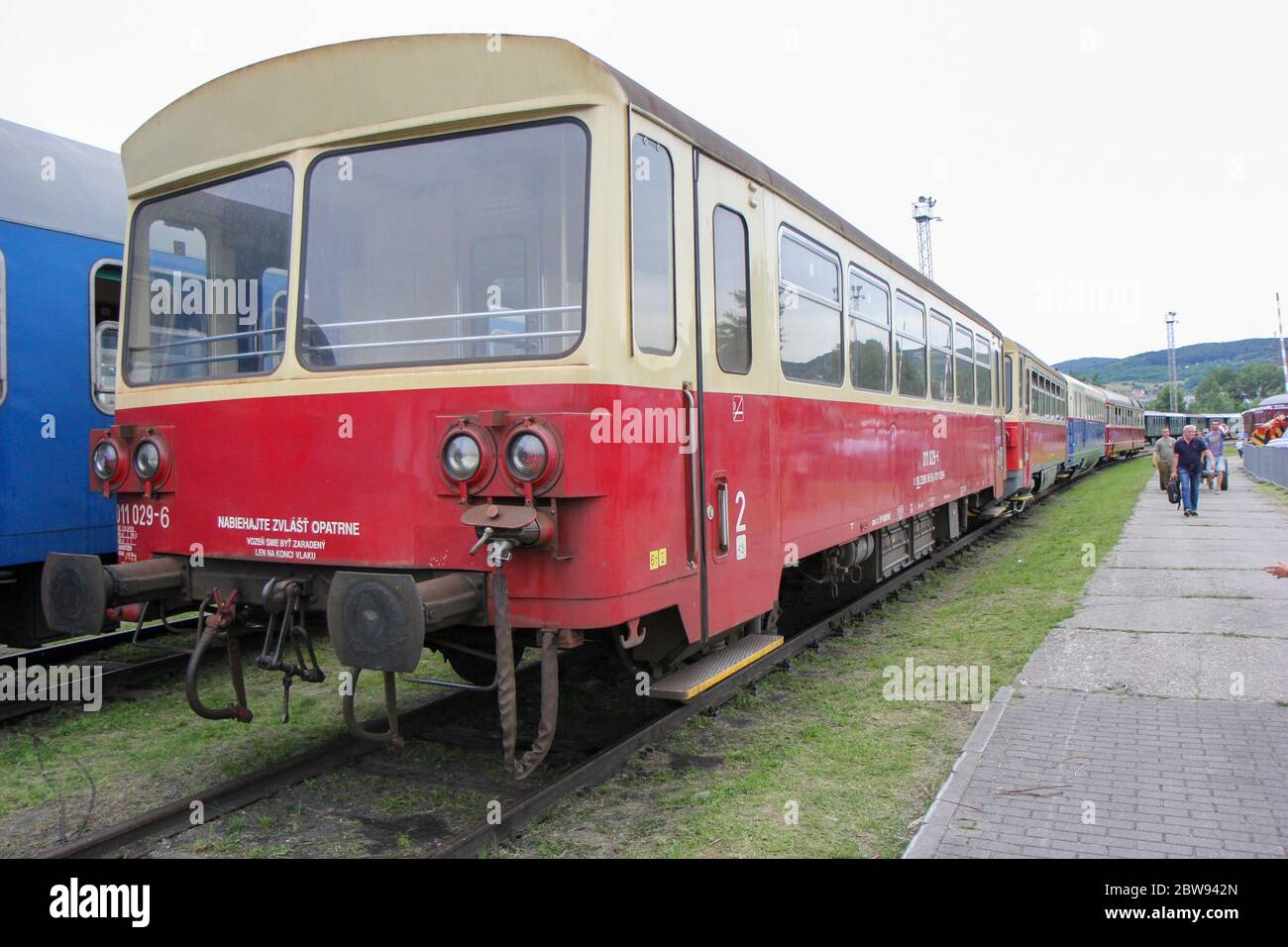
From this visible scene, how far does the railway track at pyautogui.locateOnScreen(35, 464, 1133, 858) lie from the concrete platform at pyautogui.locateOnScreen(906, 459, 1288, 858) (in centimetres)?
152

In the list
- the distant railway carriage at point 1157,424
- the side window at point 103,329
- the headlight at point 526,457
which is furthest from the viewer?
the distant railway carriage at point 1157,424

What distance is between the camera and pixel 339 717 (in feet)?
19.4

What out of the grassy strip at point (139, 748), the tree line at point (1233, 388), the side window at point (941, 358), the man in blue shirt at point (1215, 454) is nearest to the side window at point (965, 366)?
the side window at point (941, 358)

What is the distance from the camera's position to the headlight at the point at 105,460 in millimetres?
5004

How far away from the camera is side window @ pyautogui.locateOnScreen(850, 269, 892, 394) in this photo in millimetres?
7469

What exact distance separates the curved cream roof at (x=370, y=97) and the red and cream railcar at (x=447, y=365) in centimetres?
1

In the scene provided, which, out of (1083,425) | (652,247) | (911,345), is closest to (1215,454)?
(1083,425)

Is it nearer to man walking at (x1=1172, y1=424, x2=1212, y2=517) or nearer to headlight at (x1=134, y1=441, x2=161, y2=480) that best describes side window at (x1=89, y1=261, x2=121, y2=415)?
headlight at (x1=134, y1=441, x2=161, y2=480)

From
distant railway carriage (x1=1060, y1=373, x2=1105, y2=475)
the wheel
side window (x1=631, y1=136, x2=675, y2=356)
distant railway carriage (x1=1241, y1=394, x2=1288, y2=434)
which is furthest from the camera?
distant railway carriage (x1=1241, y1=394, x2=1288, y2=434)

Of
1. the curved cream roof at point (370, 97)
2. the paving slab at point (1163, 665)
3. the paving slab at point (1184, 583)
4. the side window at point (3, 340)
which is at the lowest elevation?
the paving slab at point (1163, 665)

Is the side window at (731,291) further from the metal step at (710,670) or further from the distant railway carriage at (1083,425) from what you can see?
the distant railway carriage at (1083,425)

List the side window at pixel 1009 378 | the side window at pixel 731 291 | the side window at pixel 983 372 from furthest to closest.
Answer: the side window at pixel 1009 378 → the side window at pixel 983 372 → the side window at pixel 731 291

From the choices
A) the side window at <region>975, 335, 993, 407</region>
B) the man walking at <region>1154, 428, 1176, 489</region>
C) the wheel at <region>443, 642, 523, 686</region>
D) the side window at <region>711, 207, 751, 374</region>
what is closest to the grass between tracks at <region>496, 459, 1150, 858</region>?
the wheel at <region>443, 642, 523, 686</region>
